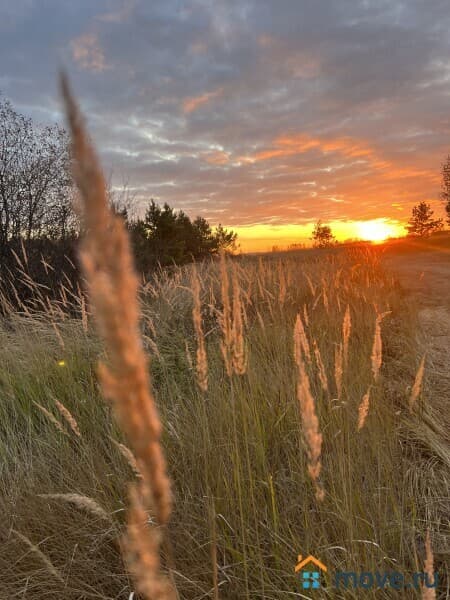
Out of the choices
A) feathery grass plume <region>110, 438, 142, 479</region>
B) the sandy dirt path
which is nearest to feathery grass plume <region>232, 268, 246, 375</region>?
feathery grass plume <region>110, 438, 142, 479</region>

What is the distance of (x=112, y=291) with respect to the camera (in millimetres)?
→ 382

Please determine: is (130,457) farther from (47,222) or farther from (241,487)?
(47,222)

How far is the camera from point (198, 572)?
64.2 inches

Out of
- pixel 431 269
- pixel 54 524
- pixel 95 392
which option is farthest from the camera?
pixel 431 269

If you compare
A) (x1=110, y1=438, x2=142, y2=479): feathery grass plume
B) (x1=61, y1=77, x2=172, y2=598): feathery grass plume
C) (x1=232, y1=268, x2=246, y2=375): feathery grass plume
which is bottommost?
(x1=110, y1=438, x2=142, y2=479): feathery grass plume

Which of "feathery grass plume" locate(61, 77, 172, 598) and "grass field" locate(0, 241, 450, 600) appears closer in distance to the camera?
"feathery grass plume" locate(61, 77, 172, 598)

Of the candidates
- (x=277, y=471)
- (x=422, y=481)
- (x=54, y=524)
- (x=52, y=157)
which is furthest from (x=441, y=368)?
(x=52, y=157)

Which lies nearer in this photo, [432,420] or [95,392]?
[432,420]

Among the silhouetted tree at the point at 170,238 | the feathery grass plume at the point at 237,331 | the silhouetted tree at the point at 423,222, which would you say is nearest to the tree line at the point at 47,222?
the silhouetted tree at the point at 170,238

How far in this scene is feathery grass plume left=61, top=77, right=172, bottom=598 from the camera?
36cm

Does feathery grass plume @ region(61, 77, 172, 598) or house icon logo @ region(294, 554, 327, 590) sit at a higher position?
feathery grass plume @ region(61, 77, 172, 598)

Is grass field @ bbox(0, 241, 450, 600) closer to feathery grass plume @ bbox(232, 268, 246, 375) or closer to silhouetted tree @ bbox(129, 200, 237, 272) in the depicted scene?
feathery grass plume @ bbox(232, 268, 246, 375)

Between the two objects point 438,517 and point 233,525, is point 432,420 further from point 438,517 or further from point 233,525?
point 233,525

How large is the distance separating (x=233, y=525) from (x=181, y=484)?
41cm
